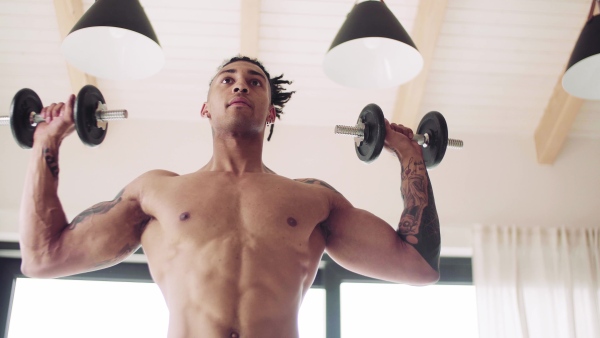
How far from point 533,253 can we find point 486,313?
1.49ft

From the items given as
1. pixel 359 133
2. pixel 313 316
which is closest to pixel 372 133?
pixel 359 133

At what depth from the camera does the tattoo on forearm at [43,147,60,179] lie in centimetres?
170

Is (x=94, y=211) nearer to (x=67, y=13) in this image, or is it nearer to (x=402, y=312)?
(x=67, y=13)

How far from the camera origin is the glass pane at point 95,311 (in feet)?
11.8

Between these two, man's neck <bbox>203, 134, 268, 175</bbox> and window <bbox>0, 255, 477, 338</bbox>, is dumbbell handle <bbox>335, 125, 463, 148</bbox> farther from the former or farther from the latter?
window <bbox>0, 255, 477, 338</bbox>

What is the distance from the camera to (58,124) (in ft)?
5.79

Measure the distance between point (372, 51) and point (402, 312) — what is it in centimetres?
160

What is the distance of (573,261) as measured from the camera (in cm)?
379

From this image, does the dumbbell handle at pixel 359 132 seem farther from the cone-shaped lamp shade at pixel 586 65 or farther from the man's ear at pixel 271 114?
the cone-shaped lamp shade at pixel 586 65

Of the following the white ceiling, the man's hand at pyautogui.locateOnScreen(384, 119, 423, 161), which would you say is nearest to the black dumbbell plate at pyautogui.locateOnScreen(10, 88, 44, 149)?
the man's hand at pyautogui.locateOnScreen(384, 119, 423, 161)

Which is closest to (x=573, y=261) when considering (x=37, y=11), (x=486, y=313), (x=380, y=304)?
(x=486, y=313)

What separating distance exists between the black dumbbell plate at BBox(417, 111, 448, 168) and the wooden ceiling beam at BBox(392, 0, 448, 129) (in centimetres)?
161

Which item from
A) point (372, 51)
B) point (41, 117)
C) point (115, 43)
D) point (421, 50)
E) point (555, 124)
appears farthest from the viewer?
point (555, 124)

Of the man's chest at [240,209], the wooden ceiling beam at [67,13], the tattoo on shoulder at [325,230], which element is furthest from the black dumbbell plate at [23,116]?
the wooden ceiling beam at [67,13]
